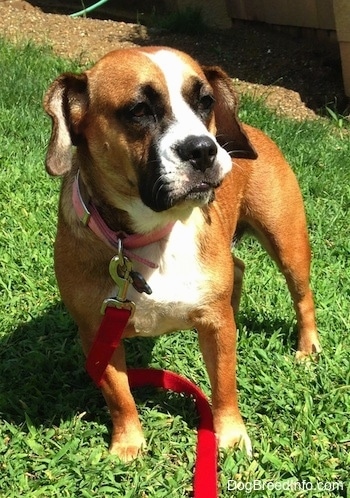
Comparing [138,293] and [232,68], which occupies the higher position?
[232,68]

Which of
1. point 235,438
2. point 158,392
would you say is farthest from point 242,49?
point 235,438

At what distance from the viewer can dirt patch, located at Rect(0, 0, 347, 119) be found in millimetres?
7262

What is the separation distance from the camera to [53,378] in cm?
356

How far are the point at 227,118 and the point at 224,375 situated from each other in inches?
43.4

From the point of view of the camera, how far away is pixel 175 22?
8672 mm

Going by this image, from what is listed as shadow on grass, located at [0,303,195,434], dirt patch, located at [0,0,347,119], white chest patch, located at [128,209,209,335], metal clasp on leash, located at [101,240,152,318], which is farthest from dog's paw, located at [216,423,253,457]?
dirt patch, located at [0,0,347,119]

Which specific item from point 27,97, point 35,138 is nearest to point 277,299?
point 35,138

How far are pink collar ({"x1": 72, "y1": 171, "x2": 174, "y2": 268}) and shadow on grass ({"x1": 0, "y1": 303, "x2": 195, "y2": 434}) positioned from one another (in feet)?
2.95

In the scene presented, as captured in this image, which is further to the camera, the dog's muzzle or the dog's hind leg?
the dog's hind leg

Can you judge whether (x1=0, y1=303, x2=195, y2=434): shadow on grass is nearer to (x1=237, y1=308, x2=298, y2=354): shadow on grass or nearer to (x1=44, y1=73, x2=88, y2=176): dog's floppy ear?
(x1=237, y1=308, x2=298, y2=354): shadow on grass

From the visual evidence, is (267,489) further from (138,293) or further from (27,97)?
(27,97)

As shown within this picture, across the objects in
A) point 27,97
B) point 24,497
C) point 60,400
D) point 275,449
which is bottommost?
point 24,497

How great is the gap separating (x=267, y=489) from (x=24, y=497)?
0.96 m

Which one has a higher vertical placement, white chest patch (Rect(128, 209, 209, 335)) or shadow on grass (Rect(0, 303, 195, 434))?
white chest patch (Rect(128, 209, 209, 335))
